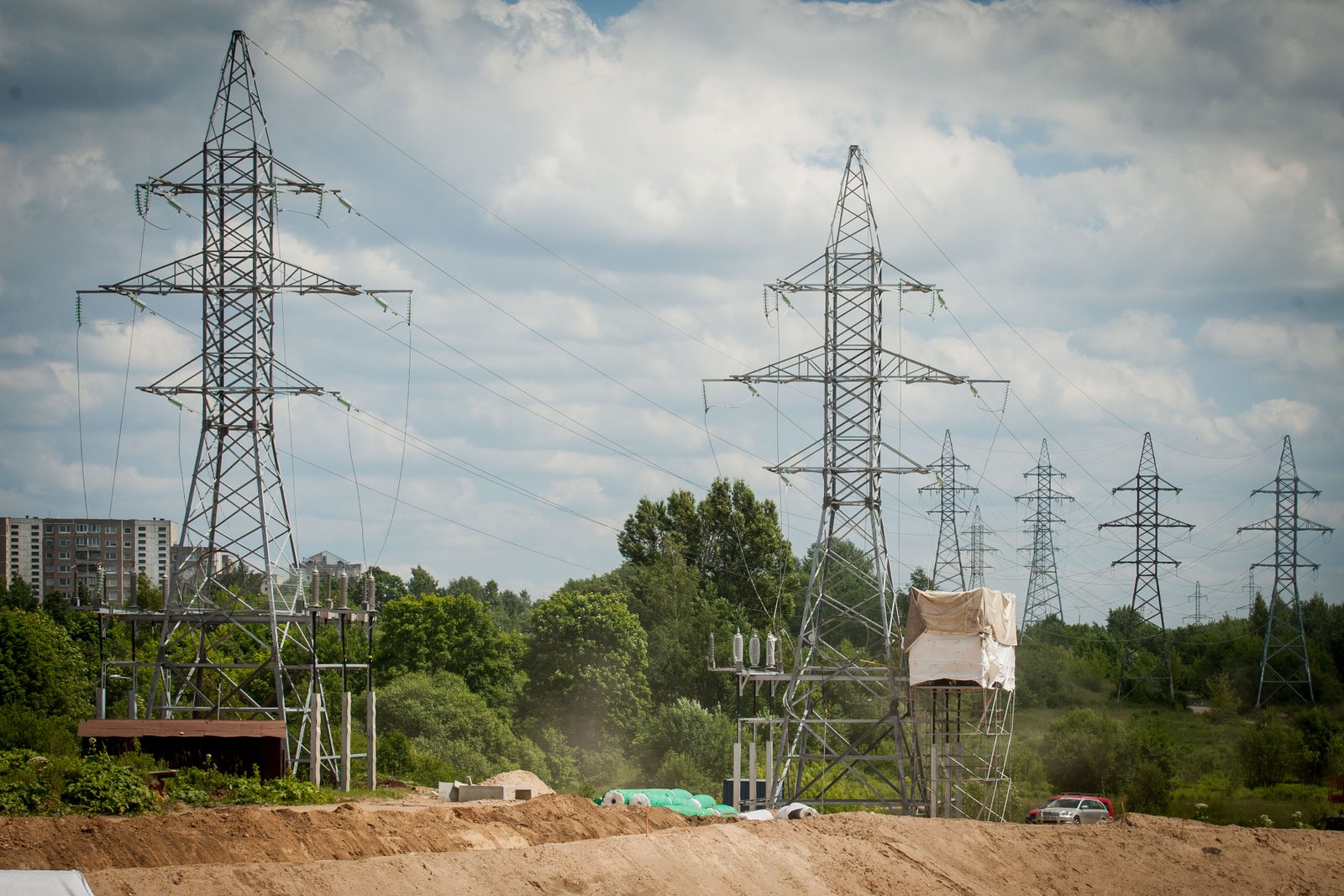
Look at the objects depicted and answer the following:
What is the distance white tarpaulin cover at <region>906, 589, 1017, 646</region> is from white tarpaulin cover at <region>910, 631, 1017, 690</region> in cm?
20

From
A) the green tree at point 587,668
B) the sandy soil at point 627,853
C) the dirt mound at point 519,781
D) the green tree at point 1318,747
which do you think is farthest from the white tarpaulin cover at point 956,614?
the green tree at point 587,668

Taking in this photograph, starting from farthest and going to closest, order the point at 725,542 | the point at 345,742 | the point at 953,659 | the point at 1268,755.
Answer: the point at 725,542 → the point at 1268,755 → the point at 953,659 → the point at 345,742

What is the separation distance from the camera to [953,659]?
135 feet

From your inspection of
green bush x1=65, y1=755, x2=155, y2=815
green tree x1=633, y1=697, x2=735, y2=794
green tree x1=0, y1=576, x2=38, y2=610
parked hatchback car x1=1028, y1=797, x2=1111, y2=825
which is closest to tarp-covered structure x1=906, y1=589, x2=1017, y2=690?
parked hatchback car x1=1028, y1=797, x2=1111, y2=825

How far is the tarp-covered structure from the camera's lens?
41.0 metres

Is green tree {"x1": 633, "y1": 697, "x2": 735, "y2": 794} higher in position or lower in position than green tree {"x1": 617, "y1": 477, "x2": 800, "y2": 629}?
lower

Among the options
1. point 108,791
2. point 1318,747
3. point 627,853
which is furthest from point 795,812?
point 1318,747

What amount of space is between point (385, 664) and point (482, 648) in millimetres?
6057

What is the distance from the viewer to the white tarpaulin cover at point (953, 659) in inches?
1612

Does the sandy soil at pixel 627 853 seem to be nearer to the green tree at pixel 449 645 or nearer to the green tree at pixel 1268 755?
the green tree at pixel 1268 755

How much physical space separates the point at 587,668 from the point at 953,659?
150 ft

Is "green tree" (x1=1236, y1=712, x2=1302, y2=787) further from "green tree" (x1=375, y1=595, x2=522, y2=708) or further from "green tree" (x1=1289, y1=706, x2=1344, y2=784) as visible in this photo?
"green tree" (x1=375, y1=595, x2=522, y2=708)

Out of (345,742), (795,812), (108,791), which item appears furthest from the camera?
(345,742)

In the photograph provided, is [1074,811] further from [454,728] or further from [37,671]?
[37,671]
